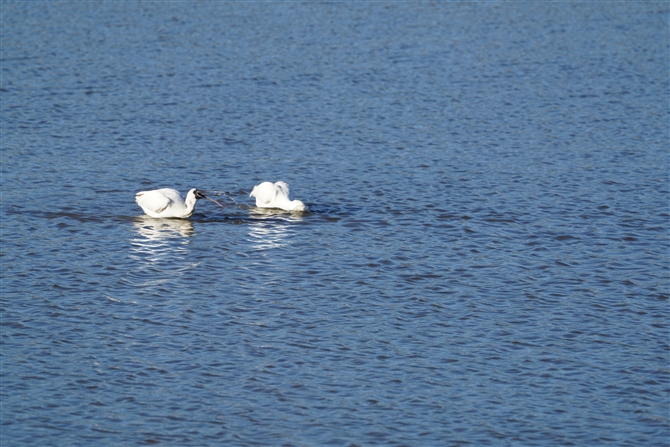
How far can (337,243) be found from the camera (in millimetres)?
17969

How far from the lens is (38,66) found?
97.3ft

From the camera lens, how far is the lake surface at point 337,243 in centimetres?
1235

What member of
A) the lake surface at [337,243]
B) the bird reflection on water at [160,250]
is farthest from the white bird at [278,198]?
the bird reflection on water at [160,250]

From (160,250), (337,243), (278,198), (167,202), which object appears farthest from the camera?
(278,198)

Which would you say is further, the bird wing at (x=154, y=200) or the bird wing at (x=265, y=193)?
the bird wing at (x=265, y=193)

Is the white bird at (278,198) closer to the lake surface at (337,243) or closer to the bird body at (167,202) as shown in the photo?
the lake surface at (337,243)

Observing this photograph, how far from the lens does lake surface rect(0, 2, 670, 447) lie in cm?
1235

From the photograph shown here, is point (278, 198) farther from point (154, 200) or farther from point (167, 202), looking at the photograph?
point (154, 200)

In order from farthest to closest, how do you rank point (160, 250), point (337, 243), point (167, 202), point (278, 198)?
point (278, 198)
point (167, 202)
point (337, 243)
point (160, 250)

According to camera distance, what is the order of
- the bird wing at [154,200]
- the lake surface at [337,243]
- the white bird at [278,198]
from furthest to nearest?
the white bird at [278,198] < the bird wing at [154,200] < the lake surface at [337,243]

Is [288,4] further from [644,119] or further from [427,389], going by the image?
[427,389]

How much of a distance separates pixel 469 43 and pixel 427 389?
74.8 ft

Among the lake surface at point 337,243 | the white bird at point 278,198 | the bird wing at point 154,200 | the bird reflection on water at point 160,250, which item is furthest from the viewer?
the white bird at point 278,198

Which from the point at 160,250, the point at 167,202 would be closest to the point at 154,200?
the point at 167,202
